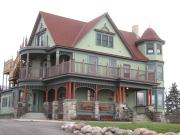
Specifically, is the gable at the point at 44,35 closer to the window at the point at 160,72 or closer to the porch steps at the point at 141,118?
the porch steps at the point at 141,118

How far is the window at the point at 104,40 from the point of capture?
1452 inches

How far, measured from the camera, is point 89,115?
31156mm

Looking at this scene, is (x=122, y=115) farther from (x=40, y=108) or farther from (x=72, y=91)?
(x=40, y=108)

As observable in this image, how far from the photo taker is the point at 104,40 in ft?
123

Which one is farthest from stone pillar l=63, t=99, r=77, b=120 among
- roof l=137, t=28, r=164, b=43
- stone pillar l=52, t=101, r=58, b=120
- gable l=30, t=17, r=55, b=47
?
roof l=137, t=28, r=164, b=43

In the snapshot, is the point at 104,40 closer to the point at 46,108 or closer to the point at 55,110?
the point at 46,108

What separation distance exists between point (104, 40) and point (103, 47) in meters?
0.78

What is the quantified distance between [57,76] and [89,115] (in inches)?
182

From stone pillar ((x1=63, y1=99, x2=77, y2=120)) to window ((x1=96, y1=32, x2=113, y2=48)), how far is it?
8947 millimetres

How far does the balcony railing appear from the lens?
1230 inches

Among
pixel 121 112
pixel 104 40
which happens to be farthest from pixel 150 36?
pixel 121 112

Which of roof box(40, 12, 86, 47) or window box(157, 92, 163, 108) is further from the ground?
roof box(40, 12, 86, 47)

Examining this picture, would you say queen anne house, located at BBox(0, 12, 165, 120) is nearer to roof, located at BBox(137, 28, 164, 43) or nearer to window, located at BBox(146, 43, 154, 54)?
window, located at BBox(146, 43, 154, 54)

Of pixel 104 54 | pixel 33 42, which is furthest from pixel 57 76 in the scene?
pixel 33 42
